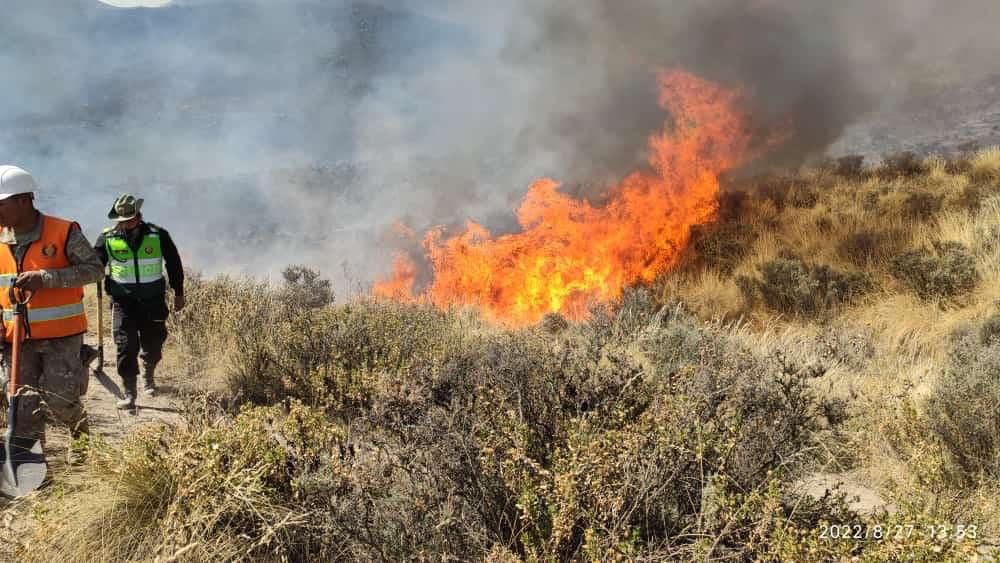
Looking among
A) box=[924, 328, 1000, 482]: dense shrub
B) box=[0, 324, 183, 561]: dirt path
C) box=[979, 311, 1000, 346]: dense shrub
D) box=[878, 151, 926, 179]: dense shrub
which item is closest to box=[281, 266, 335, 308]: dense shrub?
box=[0, 324, 183, 561]: dirt path

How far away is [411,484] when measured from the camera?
2.46 m

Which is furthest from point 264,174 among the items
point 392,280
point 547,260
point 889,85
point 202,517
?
point 202,517

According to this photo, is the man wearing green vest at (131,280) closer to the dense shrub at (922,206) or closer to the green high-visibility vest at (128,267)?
the green high-visibility vest at (128,267)

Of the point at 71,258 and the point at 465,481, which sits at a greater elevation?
the point at 71,258

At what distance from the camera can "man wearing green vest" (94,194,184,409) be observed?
4.96 meters

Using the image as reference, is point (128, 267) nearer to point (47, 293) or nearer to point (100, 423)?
point (100, 423)

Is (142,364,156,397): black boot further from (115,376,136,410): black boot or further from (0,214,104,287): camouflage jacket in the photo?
(0,214,104,287): camouflage jacket

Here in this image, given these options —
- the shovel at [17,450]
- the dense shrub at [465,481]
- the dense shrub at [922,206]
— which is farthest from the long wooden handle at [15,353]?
the dense shrub at [922,206]

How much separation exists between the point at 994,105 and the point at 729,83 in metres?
14.0

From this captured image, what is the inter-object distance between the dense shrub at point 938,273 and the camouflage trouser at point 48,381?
8451 mm

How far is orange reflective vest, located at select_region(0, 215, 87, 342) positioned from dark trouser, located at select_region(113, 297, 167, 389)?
5.48 feet

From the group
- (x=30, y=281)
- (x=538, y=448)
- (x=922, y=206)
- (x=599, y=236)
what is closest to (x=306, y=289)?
(x=599, y=236)

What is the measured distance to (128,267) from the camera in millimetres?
4980

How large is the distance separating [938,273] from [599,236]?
4.49 meters
